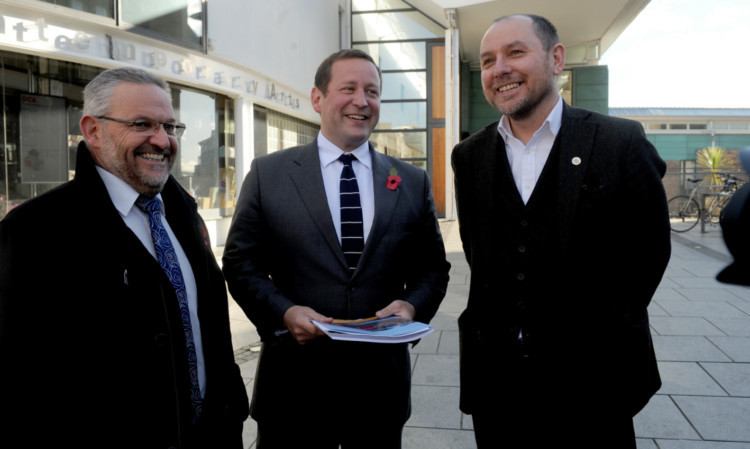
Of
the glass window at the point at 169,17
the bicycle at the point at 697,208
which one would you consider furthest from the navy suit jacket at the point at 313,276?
the bicycle at the point at 697,208

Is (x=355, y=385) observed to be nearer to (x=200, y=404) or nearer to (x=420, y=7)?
(x=200, y=404)

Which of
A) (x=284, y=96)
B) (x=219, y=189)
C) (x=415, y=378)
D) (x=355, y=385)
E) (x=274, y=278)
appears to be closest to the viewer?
(x=355, y=385)

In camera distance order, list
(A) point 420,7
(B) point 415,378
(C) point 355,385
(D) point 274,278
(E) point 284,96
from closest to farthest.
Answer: (C) point 355,385 < (D) point 274,278 < (B) point 415,378 < (E) point 284,96 < (A) point 420,7

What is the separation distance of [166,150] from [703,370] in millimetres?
4007

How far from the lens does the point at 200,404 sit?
6.23 ft

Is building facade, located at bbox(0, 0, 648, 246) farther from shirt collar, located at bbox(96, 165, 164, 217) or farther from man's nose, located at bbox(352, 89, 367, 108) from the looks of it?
man's nose, located at bbox(352, 89, 367, 108)

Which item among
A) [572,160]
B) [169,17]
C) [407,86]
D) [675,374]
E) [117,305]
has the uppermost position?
[407,86]

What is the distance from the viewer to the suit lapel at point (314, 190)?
82.3 inches

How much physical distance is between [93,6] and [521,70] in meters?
8.28

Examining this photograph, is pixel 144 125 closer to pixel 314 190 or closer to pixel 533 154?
pixel 314 190

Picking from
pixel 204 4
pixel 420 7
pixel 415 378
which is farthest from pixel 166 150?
pixel 420 7

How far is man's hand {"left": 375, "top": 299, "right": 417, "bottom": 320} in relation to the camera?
1.99 m

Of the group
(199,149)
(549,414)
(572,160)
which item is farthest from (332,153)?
(199,149)

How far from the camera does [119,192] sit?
70.6 inches
